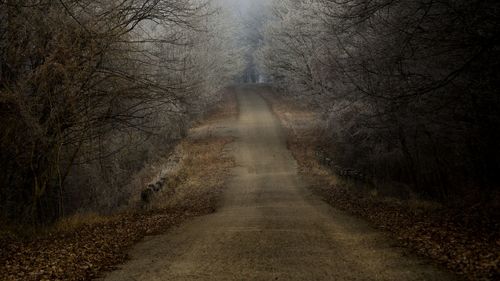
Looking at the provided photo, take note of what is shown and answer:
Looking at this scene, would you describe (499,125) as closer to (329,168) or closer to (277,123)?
(329,168)

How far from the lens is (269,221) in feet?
40.2

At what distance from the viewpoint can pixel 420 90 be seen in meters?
10.4

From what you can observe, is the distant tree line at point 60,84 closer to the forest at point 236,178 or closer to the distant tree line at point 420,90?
the forest at point 236,178

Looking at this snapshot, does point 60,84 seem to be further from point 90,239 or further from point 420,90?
point 420,90

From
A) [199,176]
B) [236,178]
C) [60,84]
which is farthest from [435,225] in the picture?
[199,176]

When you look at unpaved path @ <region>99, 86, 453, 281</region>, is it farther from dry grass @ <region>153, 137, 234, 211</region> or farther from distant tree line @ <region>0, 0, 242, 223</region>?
distant tree line @ <region>0, 0, 242, 223</region>

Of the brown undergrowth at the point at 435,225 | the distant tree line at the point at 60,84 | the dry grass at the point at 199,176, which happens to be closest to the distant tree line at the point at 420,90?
the brown undergrowth at the point at 435,225

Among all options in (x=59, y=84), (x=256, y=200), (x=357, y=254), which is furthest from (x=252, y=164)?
(x=357, y=254)

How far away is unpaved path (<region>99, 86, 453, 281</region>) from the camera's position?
741 cm

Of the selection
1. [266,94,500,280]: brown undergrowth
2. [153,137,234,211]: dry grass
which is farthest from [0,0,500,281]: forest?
[153,137,234,211]: dry grass

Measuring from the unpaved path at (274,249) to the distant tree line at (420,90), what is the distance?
11.2 ft

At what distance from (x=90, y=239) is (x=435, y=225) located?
7.35 meters

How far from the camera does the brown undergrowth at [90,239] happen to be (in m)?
7.99

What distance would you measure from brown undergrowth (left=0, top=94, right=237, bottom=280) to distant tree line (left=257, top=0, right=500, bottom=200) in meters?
6.37
